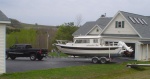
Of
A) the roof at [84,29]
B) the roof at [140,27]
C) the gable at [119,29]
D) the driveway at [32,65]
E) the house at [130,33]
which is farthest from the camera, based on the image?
the roof at [84,29]

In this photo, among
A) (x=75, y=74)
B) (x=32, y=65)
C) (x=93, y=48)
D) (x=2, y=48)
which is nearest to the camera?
(x=2, y=48)

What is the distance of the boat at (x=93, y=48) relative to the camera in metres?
32.2

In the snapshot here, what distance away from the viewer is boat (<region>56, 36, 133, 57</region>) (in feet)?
106

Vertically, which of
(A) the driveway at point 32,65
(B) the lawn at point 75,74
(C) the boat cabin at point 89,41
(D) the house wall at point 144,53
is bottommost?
(B) the lawn at point 75,74

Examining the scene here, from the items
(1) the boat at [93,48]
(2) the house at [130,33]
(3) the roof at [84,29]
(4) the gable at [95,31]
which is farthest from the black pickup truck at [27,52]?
(3) the roof at [84,29]

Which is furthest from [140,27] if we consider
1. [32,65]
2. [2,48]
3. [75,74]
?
[2,48]

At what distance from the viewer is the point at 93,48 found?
108ft

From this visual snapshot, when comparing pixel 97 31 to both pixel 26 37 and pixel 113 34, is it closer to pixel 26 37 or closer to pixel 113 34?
pixel 113 34

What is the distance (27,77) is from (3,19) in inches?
162

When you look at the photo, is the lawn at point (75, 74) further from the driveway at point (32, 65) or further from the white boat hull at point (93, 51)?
the white boat hull at point (93, 51)

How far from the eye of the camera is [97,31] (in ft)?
160

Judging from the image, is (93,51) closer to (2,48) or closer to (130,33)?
(130,33)

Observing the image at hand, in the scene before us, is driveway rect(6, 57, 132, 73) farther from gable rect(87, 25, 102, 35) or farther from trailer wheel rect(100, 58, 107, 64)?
gable rect(87, 25, 102, 35)

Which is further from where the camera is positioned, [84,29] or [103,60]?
[84,29]
